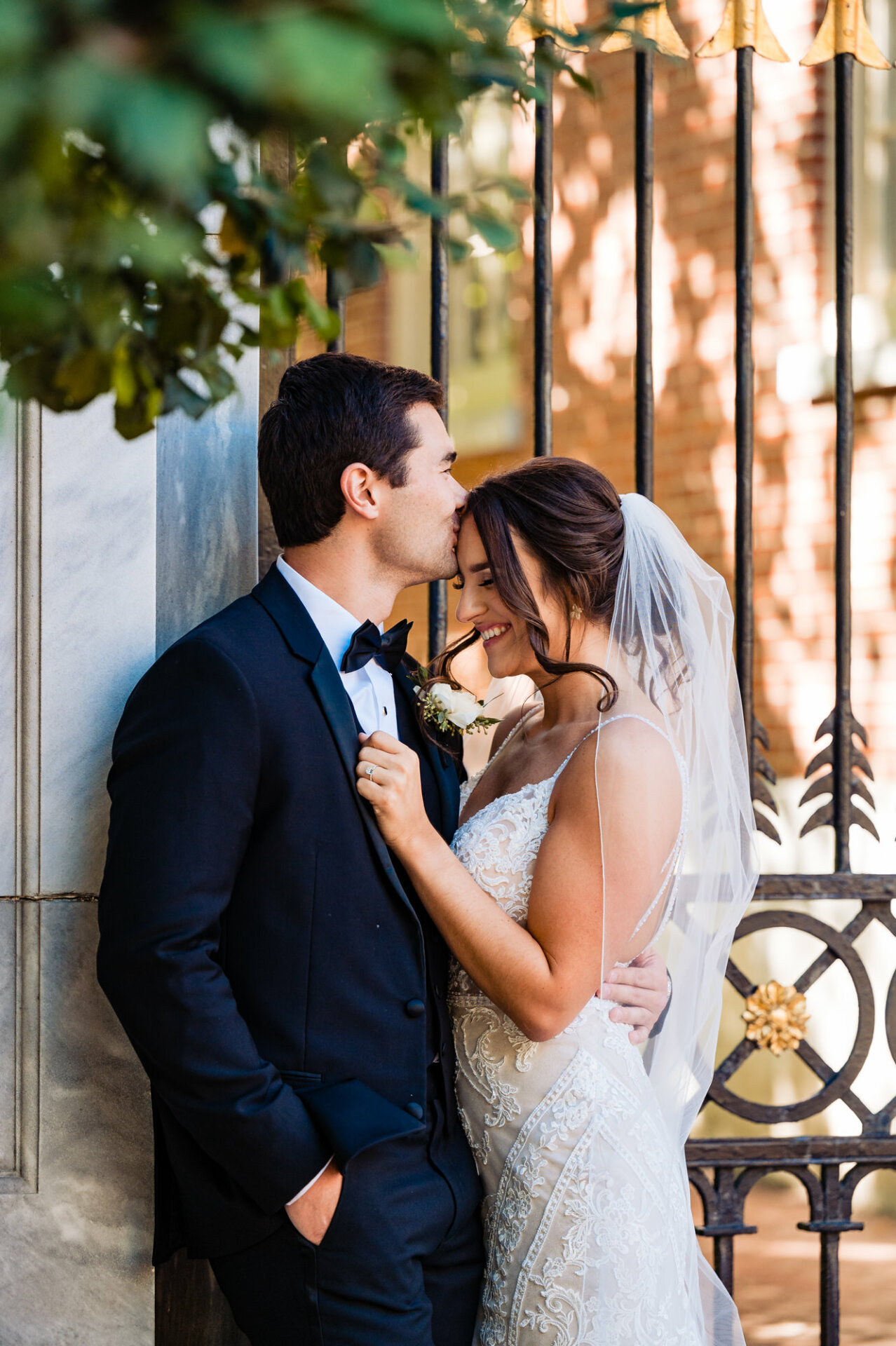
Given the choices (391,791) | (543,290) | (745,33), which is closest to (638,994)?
(391,791)

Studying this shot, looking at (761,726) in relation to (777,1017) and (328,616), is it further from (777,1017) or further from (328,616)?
(328,616)

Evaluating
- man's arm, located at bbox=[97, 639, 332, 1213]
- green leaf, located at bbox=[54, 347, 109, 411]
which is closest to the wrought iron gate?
man's arm, located at bbox=[97, 639, 332, 1213]

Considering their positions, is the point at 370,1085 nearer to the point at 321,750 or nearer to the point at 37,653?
the point at 321,750

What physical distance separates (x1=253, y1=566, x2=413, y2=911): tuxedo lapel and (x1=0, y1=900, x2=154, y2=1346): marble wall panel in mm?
676

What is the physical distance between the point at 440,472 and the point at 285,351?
0.66 m

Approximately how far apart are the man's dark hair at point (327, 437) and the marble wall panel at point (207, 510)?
262 mm

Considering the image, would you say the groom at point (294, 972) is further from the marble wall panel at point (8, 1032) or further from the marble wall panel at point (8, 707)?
the marble wall panel at point (8, 707)

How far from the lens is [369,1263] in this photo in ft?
6.67

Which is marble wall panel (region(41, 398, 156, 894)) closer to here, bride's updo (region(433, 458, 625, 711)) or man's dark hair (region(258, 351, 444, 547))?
man's dark hair (region(258, 351, 444, 547))

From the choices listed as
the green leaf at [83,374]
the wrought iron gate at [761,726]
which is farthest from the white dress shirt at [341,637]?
the green leaf at [83,374]

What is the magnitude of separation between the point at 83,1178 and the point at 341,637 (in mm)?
1189

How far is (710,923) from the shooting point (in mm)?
2627

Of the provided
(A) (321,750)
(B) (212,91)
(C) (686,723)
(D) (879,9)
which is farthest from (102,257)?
(D) (879,9)

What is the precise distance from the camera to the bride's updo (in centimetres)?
254
